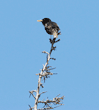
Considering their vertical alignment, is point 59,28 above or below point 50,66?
above

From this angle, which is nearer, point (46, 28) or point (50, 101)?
point (50, 101)

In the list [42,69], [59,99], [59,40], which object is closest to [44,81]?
[42,69]

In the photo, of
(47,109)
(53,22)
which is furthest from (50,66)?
(53,22)

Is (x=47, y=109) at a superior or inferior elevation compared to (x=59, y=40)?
inferior

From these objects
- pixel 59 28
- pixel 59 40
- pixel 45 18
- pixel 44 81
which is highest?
pixel 45 18

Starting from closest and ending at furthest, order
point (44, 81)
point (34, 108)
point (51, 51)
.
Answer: point (34, 108)
point (44, 81)
point (51, 51)

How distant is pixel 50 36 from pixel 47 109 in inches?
207

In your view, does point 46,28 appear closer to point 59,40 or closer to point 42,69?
point 59,40

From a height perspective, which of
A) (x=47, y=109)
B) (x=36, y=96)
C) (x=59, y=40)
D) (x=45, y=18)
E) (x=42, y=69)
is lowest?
(x=47, y=109)

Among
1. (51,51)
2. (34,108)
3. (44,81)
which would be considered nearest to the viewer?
(34,108)

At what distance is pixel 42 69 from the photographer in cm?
1030

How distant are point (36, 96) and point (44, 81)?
113 centimetres

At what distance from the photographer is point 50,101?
9578mm

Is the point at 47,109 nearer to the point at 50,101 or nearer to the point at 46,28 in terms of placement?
the point at 50,101
